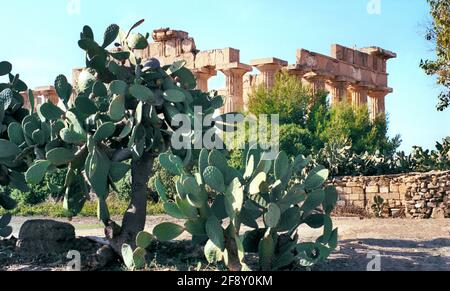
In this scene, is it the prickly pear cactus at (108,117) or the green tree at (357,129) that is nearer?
the prickly pear cactus at (108,117)

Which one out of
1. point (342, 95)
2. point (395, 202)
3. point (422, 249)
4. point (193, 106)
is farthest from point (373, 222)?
Result: point (342, 95)

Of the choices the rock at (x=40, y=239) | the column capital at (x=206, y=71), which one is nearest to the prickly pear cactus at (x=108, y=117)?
the rock at (x=40, y=239)

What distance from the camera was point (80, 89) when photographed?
7492 millimetres

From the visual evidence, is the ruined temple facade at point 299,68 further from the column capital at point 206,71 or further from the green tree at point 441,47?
the green tree at point 441,47

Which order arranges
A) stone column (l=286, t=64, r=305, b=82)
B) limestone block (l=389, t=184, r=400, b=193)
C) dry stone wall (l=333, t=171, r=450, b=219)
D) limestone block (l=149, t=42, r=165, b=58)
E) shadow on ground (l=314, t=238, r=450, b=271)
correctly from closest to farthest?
shadow on ground (l=314, t=238, r=450, b=271) < dry stone wall (l=333, t=171, r=450, b=219) < limestone block (l=389, t=184, r=400, b=193) < stone column (l=286, t=64, r=305, b=82) < limestone block (l=149, t=42, r=165, b=58)

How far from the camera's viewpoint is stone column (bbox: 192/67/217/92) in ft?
98.4

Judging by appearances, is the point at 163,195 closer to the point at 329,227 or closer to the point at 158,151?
the point at 158,151

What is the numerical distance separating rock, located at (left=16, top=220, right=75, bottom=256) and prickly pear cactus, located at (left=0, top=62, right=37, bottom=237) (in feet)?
2.66

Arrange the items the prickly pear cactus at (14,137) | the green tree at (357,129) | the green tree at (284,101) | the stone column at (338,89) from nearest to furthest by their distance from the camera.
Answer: the prickly pear cactus at (14,137), the green tree at (284,101), the green tree at (357,129), the stone column at (338,89)

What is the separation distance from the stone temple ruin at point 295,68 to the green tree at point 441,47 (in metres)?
9.45

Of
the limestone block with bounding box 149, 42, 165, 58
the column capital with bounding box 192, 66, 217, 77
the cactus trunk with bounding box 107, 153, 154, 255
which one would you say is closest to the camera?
the cactus trunk with bounding box 107, 153, 154, 255

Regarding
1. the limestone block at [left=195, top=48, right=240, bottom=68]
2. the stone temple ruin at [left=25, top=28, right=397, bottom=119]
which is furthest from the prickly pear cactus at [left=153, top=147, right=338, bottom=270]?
the limestone block at [left=195, top=48, right=240, bottom=68]

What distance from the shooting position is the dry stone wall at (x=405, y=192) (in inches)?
539

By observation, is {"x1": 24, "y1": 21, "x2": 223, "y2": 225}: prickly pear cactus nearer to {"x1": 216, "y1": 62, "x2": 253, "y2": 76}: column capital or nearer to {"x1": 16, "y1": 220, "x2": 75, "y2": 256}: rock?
{"x1": 16, "y1": 220, "x2": 75, "y2": 256}: rock
